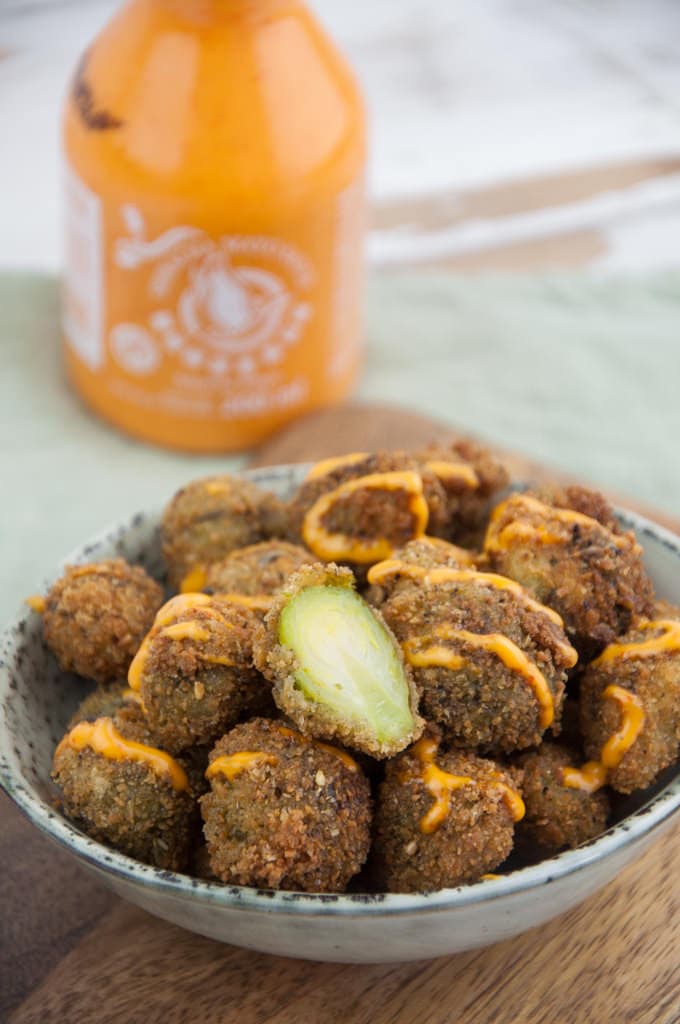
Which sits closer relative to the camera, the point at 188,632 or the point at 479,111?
the point at 188,632

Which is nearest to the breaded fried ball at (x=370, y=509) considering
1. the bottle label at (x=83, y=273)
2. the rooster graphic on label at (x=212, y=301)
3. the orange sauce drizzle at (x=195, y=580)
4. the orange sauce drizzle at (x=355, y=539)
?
the orange sauce drizzle at (x=355, y=539)

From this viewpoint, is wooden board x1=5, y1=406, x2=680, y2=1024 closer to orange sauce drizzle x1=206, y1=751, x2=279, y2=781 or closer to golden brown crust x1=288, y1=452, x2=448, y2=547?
orange sauce drizzle x1=206, y1=751, x2=279, y2=781

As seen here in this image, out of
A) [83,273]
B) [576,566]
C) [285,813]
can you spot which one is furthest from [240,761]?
[83,273]

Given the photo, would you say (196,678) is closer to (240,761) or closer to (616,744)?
(240,761)

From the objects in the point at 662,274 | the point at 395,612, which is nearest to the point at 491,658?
the point at 395,612

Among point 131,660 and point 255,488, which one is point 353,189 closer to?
point 255,488

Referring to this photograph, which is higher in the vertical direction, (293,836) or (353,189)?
(353,189)

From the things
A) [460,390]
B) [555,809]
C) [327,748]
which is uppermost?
[327,748]
